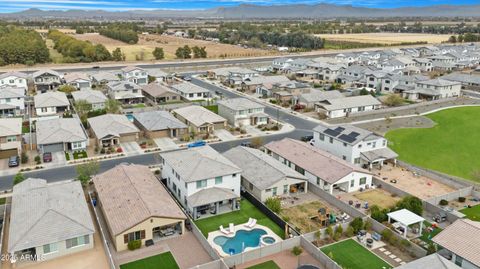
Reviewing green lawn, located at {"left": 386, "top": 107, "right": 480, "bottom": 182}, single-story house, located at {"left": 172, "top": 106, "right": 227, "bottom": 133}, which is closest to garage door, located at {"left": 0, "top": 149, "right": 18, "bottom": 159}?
single-story house, located at {"left": 172, "top": 106, "right": 227, "bottom": 133}

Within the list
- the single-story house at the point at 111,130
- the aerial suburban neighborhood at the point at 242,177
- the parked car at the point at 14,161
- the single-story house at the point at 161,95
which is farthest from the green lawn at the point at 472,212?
the single-story house at the point at 161,95

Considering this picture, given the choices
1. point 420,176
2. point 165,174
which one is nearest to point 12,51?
point 165,174

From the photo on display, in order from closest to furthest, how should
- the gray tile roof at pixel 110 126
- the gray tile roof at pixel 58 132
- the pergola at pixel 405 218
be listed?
the pergola at pixel 405 218, the gray tile roof at pixel 58 132, the gray tile roof at pixel 110 126

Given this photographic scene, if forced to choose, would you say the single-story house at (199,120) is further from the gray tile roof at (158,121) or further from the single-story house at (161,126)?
the gray tile roof at (158,121)

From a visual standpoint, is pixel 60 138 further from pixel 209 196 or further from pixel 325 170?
pixel 325 170

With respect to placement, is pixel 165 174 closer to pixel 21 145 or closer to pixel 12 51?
pixel 21 145

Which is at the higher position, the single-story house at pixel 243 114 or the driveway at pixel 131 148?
the single-story house at pixel 243 114
